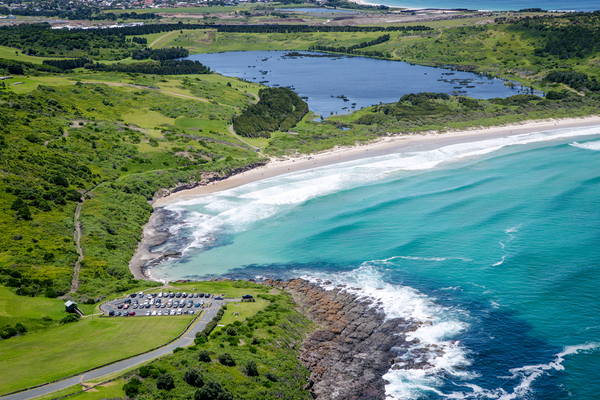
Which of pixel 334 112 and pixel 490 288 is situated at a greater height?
pixel 334 112

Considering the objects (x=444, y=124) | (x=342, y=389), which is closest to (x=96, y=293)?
(x=342, y=389)

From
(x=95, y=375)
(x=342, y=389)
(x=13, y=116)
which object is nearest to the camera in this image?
(x=95, y=375)

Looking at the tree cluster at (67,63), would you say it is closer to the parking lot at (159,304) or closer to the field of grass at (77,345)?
the parking lot at (159,304)

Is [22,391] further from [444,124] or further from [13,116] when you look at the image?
[444,124]

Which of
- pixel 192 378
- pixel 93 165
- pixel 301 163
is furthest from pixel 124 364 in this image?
pixel 301 163

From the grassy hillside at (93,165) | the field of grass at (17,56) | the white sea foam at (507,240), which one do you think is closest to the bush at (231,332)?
the grassy hillside at (93,165)

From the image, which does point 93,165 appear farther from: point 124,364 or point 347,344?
point 347,344

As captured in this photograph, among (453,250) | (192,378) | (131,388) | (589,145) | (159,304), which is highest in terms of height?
(589,145)
